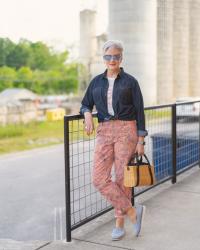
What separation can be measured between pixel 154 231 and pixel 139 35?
31.8 metres

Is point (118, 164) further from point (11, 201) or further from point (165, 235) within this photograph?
point (11, 201)

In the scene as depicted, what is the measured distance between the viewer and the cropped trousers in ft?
12.4

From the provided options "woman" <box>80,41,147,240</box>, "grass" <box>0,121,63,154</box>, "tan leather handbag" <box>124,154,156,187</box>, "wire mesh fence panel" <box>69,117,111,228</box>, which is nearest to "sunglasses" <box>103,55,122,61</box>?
"woman" <box>80,41,147,240</box>

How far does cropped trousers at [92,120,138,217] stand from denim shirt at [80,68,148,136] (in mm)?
67

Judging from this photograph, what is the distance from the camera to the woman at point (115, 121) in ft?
12.2

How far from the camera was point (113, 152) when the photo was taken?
3.86 meters

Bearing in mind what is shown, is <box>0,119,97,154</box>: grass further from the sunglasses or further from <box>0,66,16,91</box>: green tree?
<box>0,66,16,91</box>: green tree

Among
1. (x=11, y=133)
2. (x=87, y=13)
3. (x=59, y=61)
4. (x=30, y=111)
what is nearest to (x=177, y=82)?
(x=30, y=111)

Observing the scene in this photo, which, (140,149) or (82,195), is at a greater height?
(140,149)

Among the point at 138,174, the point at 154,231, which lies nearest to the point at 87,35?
the point at 154,231

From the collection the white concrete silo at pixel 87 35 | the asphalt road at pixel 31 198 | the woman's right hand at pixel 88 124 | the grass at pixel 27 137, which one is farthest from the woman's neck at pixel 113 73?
the white concrete silo at pixel 87 35

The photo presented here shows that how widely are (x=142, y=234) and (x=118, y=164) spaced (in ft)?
2.45

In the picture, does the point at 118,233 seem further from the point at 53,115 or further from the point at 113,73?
the point at 53,115

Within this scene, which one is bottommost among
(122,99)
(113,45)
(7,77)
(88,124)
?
(88,124)
